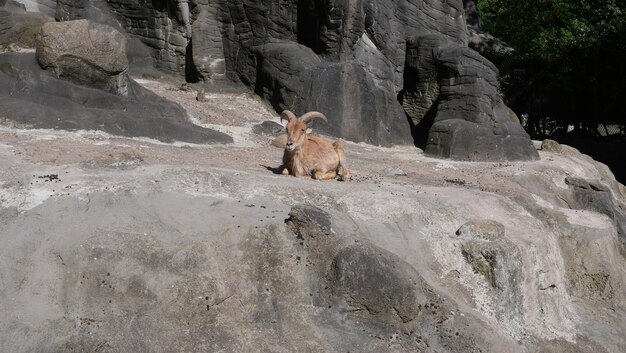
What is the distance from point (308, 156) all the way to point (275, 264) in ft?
10.4

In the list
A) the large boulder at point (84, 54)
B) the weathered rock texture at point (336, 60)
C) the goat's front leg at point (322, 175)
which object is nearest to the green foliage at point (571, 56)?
the weathered rock texture at point (336, 60)

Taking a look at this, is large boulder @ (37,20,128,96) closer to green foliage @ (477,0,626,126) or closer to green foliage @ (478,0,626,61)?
green foliage @ (477,0,626,126)

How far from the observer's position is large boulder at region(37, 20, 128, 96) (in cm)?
1270

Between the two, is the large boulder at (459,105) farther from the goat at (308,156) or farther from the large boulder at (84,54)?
the large boulder at (84,54)

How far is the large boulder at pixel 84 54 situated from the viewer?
1270cm

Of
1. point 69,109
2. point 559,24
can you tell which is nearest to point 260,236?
point 69,109

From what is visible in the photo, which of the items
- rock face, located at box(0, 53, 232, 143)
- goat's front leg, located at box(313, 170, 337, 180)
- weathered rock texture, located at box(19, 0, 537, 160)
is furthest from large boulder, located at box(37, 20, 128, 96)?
goat's front leg, located at box(313, 170, 337, 180)

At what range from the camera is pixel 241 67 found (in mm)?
18219

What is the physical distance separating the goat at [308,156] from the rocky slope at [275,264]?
38 centimetres

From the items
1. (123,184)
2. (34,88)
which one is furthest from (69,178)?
(34,88)

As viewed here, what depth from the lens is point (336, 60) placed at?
1725cm

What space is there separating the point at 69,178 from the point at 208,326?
277 cm

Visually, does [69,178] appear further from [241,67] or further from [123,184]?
[241,67]

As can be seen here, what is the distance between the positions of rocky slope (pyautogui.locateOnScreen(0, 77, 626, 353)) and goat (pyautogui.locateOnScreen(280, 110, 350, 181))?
38 centimetres
